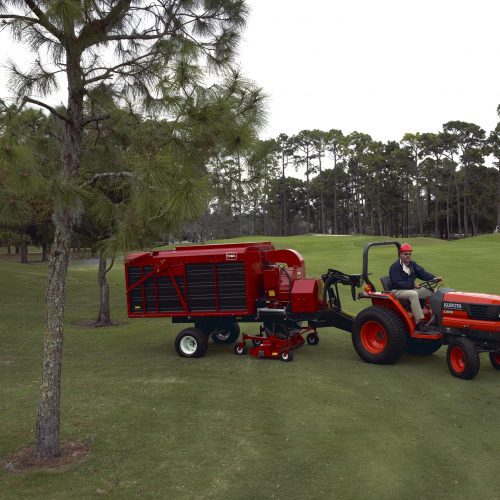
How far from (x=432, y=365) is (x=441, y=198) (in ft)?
242

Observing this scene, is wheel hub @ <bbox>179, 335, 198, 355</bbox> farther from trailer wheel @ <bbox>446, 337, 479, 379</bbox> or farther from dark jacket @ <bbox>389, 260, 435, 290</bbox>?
trailer wheel @ <bbox>446, 337, 479, 379</bbox>

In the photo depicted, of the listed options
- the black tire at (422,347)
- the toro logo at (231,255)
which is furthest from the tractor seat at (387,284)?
the toro logo at (231,255)

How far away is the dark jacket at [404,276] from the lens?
977cm

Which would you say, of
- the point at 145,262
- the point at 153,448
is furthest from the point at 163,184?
the point at 145,262

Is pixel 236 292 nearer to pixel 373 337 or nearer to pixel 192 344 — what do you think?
pixel 192 344

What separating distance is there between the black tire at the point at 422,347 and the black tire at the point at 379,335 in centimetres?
82

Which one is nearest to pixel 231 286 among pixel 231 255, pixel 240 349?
pixel 231 255

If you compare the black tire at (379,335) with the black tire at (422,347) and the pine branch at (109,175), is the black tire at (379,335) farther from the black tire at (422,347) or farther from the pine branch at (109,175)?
the pine branch at (109,175)

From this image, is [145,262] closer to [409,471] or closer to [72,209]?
[72,209]

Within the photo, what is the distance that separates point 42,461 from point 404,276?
6943 millimetres

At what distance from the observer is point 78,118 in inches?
248

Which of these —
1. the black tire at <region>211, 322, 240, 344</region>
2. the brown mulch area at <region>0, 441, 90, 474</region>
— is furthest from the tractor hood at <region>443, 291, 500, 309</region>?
the brown mulch area at <region>0, 441, 90, 474</region>

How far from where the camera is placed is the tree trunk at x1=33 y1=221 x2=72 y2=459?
5.85m

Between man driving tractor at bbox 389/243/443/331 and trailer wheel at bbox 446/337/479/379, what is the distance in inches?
25.3
